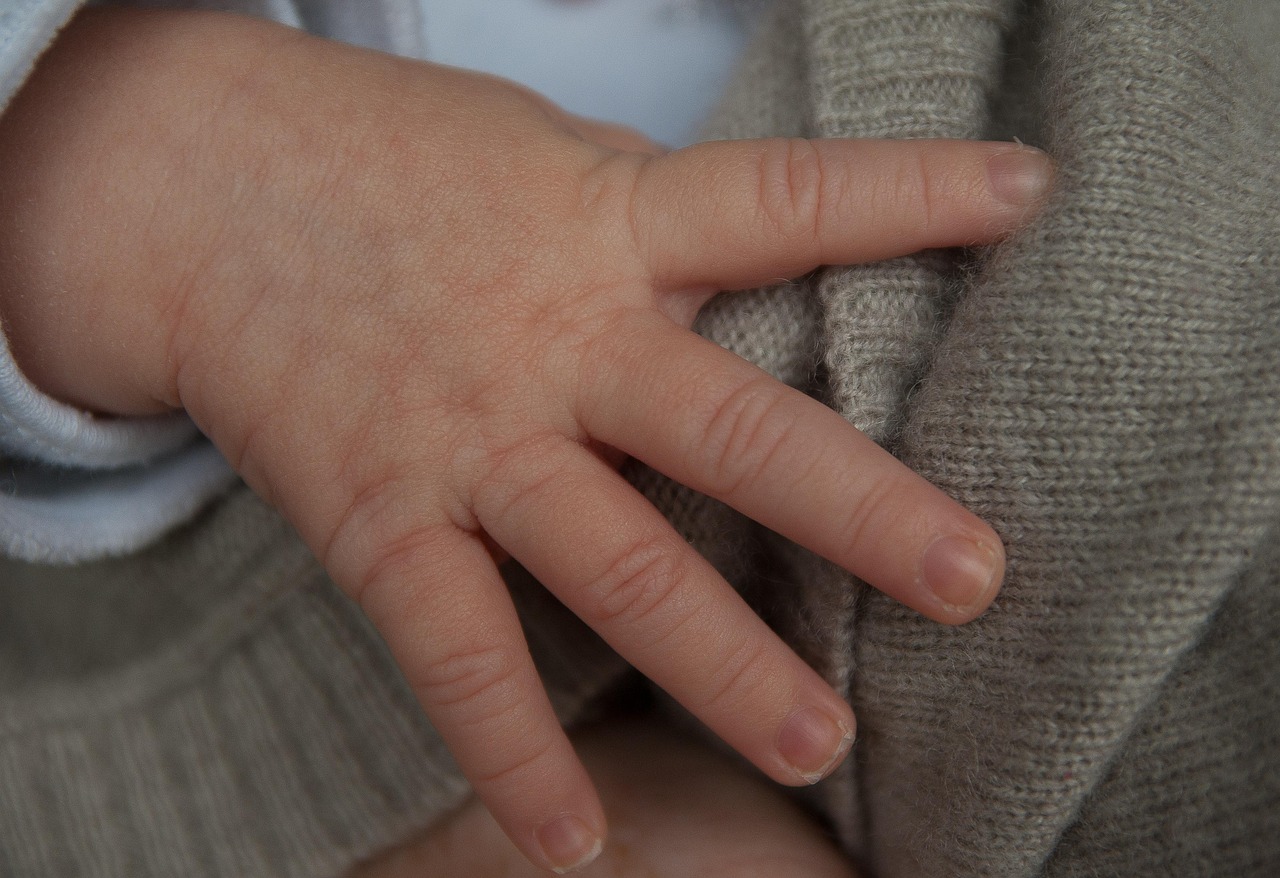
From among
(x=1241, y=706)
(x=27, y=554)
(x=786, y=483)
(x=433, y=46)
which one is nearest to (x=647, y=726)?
(x=786, y=483)

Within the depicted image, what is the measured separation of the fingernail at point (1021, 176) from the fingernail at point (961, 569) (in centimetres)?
25

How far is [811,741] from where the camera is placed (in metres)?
0.63

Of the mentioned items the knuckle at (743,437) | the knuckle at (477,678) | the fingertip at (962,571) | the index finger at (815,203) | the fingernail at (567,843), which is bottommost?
the fingernail at (567,843)

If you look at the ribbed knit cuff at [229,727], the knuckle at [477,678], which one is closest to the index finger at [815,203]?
the knuckle at [477,678]

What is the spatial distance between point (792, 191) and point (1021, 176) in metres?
0.16

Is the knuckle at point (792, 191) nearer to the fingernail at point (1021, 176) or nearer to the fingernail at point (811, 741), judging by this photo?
the fingernail at point (1021, 176)

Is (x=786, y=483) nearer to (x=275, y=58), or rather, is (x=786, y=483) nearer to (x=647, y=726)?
(x=647, y=726)

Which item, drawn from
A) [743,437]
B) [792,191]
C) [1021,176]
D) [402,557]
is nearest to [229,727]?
[402,557]

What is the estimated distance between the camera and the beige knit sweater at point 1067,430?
0.58m

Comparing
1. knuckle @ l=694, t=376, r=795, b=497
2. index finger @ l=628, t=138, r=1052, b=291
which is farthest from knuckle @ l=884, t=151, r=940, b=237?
knuckle @ l=694, t=376, r=795, b=497

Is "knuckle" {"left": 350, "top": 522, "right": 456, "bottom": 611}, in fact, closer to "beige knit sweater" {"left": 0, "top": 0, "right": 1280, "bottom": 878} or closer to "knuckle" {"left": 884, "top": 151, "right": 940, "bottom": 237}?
"beige knit sweater" {"left": 0, "top": 0, "right": 1280, "bottom": 878}

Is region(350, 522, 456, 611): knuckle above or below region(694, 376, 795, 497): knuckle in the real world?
below

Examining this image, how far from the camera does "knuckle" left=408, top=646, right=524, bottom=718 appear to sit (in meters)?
0.65

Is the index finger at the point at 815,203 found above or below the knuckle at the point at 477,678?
above
